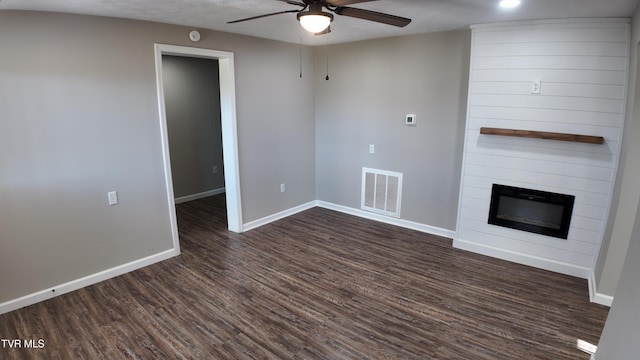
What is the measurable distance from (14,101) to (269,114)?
8.73 feet

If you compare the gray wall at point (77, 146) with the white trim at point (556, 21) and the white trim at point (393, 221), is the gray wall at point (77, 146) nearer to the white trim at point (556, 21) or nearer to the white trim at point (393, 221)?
the white trim at point (393, 221)

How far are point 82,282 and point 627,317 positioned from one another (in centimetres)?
413

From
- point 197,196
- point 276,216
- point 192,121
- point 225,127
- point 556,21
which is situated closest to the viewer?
point 556,21

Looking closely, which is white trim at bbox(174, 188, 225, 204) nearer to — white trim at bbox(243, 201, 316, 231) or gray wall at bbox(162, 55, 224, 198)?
gray wall at bbox(162, 55, 224, 198)

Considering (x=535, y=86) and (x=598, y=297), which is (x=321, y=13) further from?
(x=598, y=297)

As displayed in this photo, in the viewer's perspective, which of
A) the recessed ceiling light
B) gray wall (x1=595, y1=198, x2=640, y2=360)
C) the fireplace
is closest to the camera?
gray wall (x1=595, y1=198, x2=640, y2=360)

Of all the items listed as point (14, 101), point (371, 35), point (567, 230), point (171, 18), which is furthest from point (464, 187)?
point (14, 101)

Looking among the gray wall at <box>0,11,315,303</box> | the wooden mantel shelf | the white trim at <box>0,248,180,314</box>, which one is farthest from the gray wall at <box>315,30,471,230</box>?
the white trim at <box>0,248,180,314</box>

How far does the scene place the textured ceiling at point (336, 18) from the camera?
268 centimetres

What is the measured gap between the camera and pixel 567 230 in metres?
3.52

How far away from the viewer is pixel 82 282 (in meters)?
3.33

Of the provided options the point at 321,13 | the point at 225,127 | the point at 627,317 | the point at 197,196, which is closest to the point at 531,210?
the point at 627,317

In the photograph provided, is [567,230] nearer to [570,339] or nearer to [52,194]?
[570,339]

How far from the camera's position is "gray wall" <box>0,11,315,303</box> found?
2824 mm
